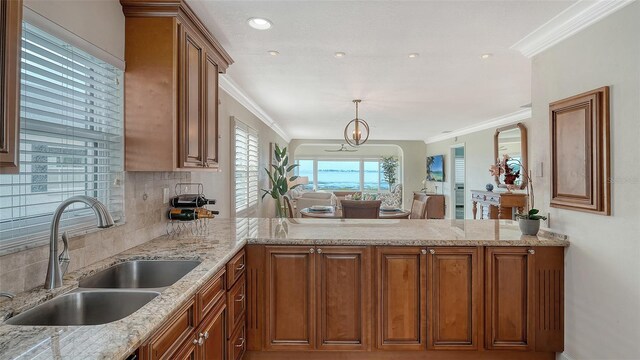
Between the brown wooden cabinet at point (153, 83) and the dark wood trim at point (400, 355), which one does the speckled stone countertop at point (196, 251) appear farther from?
the dark wood trim at point (400, 355)

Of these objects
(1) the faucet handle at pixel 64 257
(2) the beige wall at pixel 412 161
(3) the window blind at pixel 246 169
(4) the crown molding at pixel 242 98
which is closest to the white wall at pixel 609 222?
(1) the faucet handle at pixel 64 257

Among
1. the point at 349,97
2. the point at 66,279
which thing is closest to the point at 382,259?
the point at 66,279

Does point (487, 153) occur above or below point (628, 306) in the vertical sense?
above

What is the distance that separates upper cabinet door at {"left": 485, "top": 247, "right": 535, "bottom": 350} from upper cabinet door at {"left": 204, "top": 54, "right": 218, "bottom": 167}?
2150mm

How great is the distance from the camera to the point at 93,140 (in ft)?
5.66

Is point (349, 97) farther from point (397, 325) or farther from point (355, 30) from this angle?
point (397, 325)

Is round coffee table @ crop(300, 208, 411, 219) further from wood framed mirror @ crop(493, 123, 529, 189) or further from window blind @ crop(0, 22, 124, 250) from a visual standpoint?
window blind @ crop(0, 22, 124, 250)

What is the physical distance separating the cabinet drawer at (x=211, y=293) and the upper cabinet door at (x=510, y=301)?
1737 mm

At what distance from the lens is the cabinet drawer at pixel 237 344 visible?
194 centimetres

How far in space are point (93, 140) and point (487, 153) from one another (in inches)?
266

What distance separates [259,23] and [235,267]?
1.65 m

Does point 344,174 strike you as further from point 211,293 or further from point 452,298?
point 211,293

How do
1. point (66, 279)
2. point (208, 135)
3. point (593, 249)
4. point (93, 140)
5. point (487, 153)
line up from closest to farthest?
point (66, 279), point (93, 140), point (593, 249), point (208, 135), point (487, 153)

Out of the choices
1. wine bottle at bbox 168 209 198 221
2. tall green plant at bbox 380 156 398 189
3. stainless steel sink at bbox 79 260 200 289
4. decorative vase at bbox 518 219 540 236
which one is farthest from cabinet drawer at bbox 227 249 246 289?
tall green plant at bbox 380 156 398 189
